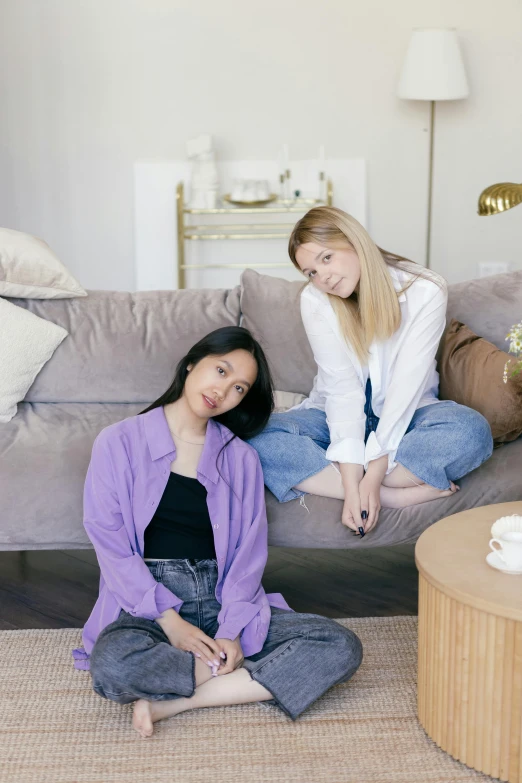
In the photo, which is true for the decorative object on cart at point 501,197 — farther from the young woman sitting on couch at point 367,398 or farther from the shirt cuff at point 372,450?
the shirt cuff at point 372,450

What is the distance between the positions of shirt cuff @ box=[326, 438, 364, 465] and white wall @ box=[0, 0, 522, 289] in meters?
2.61

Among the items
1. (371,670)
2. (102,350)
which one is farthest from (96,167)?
(371,670)

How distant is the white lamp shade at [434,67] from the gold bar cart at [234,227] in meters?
0.59

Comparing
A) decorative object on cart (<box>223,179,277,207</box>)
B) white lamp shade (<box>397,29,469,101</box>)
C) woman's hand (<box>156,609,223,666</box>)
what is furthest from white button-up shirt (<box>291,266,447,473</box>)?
white lamp shade (<box>397,29,469,101</box>)

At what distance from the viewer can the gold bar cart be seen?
14.1 feet

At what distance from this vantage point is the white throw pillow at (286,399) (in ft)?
8.01

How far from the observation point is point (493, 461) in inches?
85.9

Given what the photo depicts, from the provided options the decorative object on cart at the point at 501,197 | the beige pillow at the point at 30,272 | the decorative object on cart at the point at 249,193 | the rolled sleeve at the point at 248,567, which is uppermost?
the decorative object on cart at the point at 501,197

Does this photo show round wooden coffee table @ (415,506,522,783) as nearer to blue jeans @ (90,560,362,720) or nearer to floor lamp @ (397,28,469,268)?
blue jeans @ (90,560,362,720)

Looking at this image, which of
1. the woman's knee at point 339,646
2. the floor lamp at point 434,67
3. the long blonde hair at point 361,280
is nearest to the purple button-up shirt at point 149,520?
the woman's knee at point 339,646

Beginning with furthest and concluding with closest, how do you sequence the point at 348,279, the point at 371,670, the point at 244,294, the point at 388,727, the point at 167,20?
the point at 167,20 → the point at 244,294 → the point at 348,279 → the point at 371,670 → the point at 388,727

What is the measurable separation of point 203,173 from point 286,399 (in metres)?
2.06

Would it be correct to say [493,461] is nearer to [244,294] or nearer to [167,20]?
[244,294]

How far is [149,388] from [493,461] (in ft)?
3.22
